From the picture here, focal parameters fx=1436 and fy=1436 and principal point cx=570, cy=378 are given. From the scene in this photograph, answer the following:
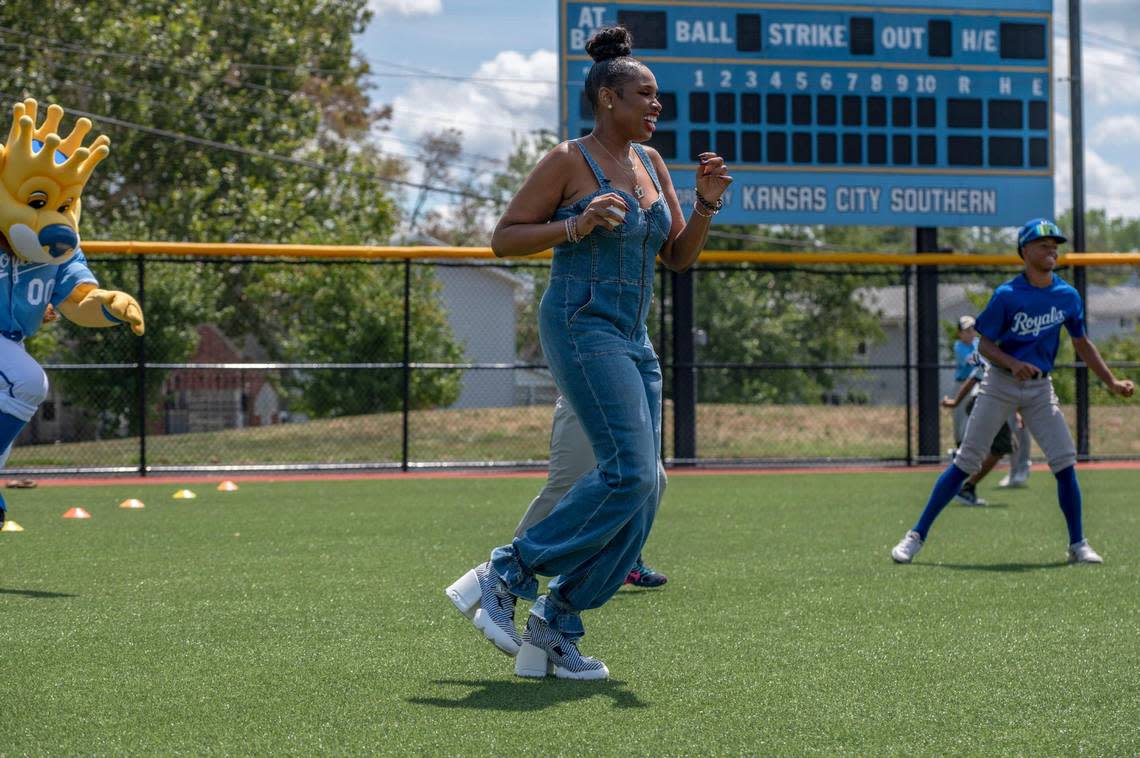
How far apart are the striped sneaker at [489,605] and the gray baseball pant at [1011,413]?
158 inches

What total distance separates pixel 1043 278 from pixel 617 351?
415 centimetres

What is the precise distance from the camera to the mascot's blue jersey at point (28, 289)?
6.89m

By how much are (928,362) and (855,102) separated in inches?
123

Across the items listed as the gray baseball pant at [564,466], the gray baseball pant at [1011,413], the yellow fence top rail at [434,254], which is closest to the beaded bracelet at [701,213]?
the gray baseball pant at [564,466]

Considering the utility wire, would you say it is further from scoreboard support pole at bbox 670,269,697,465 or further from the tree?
scoreboard support pole at bbox 670,269,697,465

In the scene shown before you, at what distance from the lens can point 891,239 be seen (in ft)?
215

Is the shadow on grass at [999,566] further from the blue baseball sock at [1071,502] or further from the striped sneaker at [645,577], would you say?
the striped sneaker at [645,577]

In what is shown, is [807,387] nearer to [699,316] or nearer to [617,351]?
[699,316]

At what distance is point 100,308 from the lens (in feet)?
22.9

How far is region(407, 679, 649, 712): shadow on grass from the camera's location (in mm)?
4242

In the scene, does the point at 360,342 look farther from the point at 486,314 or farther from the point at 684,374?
the point at 486,314

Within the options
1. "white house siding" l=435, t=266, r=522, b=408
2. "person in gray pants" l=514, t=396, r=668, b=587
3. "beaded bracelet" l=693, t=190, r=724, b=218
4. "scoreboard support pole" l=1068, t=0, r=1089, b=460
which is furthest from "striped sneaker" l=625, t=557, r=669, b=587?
"white house siding" l=435, t=266, r=522, b=408

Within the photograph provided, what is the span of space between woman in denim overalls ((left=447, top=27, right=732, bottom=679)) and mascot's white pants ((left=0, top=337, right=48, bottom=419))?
9.95 feet

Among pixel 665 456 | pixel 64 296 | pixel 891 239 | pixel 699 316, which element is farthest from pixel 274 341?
pixel 891 239
